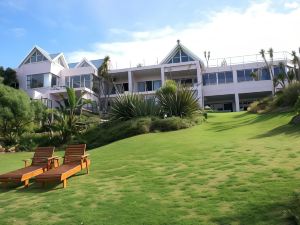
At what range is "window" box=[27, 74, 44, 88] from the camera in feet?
156

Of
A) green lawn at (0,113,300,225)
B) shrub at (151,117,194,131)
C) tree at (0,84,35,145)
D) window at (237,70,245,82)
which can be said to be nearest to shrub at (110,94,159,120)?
shrub at (151,117,194,131)

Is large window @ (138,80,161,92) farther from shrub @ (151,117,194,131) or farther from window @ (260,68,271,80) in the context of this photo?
shrub @ (151,117,194,131)

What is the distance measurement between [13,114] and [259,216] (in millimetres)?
22079

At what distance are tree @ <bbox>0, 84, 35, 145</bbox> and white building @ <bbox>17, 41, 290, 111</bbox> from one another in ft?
59.4

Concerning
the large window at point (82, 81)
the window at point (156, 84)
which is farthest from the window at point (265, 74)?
the large window at point (82, 81)

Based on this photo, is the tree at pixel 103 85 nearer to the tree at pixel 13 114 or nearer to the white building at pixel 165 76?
the white building at pixel 165 76

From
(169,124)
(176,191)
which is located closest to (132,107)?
(169,124)

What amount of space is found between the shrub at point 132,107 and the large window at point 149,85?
26.0 m

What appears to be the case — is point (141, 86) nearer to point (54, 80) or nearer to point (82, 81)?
point (82, 81)

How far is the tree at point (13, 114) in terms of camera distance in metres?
25.4

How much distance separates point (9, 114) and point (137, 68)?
1038 inches

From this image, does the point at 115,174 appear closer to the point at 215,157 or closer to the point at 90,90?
the point at 215,157

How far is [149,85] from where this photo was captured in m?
52.8

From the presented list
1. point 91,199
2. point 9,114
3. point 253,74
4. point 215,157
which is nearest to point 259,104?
point 253,74
